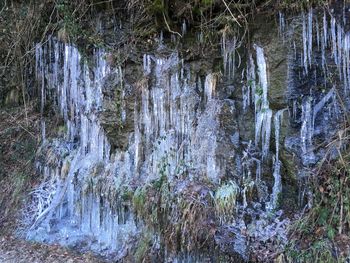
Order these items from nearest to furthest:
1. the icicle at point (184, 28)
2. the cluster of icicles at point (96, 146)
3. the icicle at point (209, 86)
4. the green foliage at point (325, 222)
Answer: the green foliage at point (325, 222)
the icicle at point (209, 86)
the icicle at point (184, 28)
the cluster of icicles at point (96, 146)

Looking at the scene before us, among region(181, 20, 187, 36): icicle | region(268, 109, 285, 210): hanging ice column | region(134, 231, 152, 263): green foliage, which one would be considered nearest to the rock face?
region(268, 109, 285, 210): hanging ice column

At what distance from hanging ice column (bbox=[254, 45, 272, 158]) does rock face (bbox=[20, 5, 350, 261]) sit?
0.01m

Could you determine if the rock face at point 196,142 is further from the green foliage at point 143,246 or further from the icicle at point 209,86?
the green foliage at point 143,246

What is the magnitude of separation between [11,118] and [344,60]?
688 centimetres

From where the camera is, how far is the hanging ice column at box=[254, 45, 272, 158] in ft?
16.6

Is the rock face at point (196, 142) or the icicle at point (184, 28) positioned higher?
the icicle at point (184, 28)

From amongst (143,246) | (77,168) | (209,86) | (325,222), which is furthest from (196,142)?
(77,168)

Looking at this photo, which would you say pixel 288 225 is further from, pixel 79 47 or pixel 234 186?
pixel 79 47

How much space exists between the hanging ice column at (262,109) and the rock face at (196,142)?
0.01 metres

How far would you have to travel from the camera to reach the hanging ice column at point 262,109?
16.6 ft

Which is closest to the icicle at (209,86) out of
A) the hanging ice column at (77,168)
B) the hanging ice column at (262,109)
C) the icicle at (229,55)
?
the icicle at (229,55)

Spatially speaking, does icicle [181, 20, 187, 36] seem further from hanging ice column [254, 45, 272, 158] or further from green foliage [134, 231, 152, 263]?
green foliage [134, 231, 152, 263]

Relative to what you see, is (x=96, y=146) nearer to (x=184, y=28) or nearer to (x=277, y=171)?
(x=184, y=28)

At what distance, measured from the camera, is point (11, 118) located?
841 centimetres
